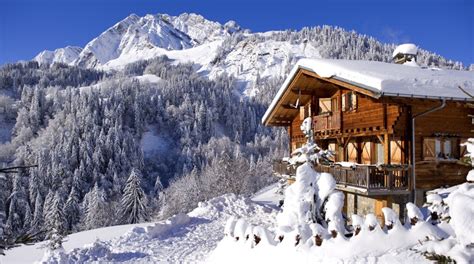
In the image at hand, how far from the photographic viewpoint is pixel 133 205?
4788 cm

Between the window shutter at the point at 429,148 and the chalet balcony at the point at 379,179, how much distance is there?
1.21 metres

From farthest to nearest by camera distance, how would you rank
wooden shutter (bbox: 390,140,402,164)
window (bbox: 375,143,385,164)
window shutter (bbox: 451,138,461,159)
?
window (bbox: 375,143,385,164) → window shutter (bbox: 451,138,461,159) → wooden shutter (bbox: 390,140,402,164)

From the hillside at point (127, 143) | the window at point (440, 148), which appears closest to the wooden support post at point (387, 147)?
the window at point (440, 148)

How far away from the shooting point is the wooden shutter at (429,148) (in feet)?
49.1

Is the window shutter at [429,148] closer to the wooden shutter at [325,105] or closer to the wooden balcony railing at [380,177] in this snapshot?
the wooden balcony railing at [380,177]

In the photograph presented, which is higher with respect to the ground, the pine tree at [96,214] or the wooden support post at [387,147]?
the wooden support post at [387,147]

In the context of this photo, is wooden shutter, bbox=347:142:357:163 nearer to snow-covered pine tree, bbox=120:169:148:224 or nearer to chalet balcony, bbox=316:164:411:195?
chalet balcony, bbox=316:164:411:195

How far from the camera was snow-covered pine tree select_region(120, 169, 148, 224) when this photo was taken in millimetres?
46906

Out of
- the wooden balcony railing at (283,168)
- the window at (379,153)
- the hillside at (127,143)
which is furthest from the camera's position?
the hillside at (127,143)

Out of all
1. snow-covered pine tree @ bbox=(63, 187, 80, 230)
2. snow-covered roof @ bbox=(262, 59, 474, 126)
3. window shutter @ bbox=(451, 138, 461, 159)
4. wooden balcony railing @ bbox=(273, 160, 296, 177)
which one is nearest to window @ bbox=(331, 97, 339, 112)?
snow-covered roof @ bbox=(262, 59, 474, 126)

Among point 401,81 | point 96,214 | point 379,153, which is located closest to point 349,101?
point 379,153

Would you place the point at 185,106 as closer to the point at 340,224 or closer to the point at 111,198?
the point at 111,198

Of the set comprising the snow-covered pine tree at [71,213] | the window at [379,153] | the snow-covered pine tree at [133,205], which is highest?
the window at [379,153]

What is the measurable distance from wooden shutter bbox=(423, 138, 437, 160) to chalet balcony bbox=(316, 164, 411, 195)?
1.20 m
